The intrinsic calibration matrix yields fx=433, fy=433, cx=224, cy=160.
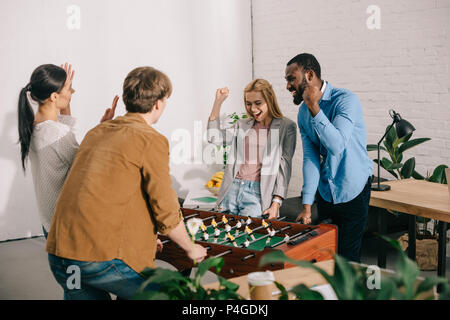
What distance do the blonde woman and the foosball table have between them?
0.34 metres

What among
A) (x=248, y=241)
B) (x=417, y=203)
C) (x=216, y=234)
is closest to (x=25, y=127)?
(x=216, y=234)

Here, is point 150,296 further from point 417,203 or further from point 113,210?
point 417,203

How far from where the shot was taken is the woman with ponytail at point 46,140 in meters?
1.92

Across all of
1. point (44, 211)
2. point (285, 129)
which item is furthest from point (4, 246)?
point (285, 129)

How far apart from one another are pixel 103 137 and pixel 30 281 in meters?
2.35

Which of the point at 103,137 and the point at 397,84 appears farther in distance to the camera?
the point at 397,84

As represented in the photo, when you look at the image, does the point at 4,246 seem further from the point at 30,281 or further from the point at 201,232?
the point at 201,232

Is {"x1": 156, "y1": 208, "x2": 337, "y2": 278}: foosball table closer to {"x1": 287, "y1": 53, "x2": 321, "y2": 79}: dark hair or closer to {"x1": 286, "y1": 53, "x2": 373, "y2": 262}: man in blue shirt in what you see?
{"x1": 286, "y1": 53, "x2": 373, "y2": 262}: man in blue shirt

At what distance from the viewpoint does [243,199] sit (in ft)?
8.76

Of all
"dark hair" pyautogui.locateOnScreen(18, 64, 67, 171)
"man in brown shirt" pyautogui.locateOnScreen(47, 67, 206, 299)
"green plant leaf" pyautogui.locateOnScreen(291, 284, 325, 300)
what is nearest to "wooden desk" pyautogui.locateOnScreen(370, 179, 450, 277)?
"man in brown shirt" pyautogui.locateOnScreen(47, 67, 206, 299)

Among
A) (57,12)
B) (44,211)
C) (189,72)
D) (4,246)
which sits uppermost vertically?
(57,12)

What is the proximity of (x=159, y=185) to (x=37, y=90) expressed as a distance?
0.98 metres

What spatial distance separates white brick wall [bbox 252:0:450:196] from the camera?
13.2 ft

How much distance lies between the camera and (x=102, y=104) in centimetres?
471
